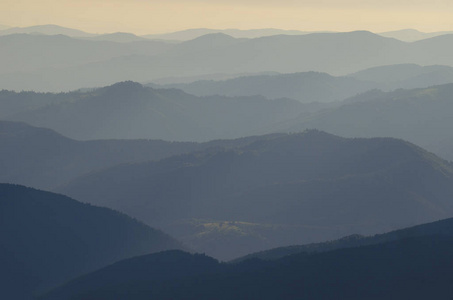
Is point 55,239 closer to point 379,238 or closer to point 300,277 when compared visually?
point 379,238

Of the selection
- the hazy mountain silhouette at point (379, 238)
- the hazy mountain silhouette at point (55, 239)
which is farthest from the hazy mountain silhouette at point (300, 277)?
the hazy mountain silhouette at point (55, 239)

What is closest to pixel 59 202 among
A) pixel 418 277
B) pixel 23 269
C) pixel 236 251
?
pixel 23 269

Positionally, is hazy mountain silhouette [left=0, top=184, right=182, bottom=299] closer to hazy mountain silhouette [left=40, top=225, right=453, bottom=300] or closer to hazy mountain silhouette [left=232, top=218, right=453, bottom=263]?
hazy mountain silhouette [left=40, top=225, right=453, bottom=300]

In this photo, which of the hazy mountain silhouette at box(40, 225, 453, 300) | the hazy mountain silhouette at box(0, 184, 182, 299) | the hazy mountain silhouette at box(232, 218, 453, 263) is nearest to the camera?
the hazy mountain silhouette at box(40, 225, 453, 300)

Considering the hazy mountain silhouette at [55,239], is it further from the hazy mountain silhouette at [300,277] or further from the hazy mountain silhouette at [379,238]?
the hazy mountain silhouette at [379,238]

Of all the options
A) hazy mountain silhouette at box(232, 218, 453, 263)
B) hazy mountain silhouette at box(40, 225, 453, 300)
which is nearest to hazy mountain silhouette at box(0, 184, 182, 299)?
hazy mountain silhouette at box(40, 225, 453, 300)

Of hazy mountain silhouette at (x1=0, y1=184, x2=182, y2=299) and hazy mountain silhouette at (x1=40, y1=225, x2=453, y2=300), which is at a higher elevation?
hazy mountain silhouette at (x1=40, y1=225, x2=453, y2=300)

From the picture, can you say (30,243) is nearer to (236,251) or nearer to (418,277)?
(236,251)
